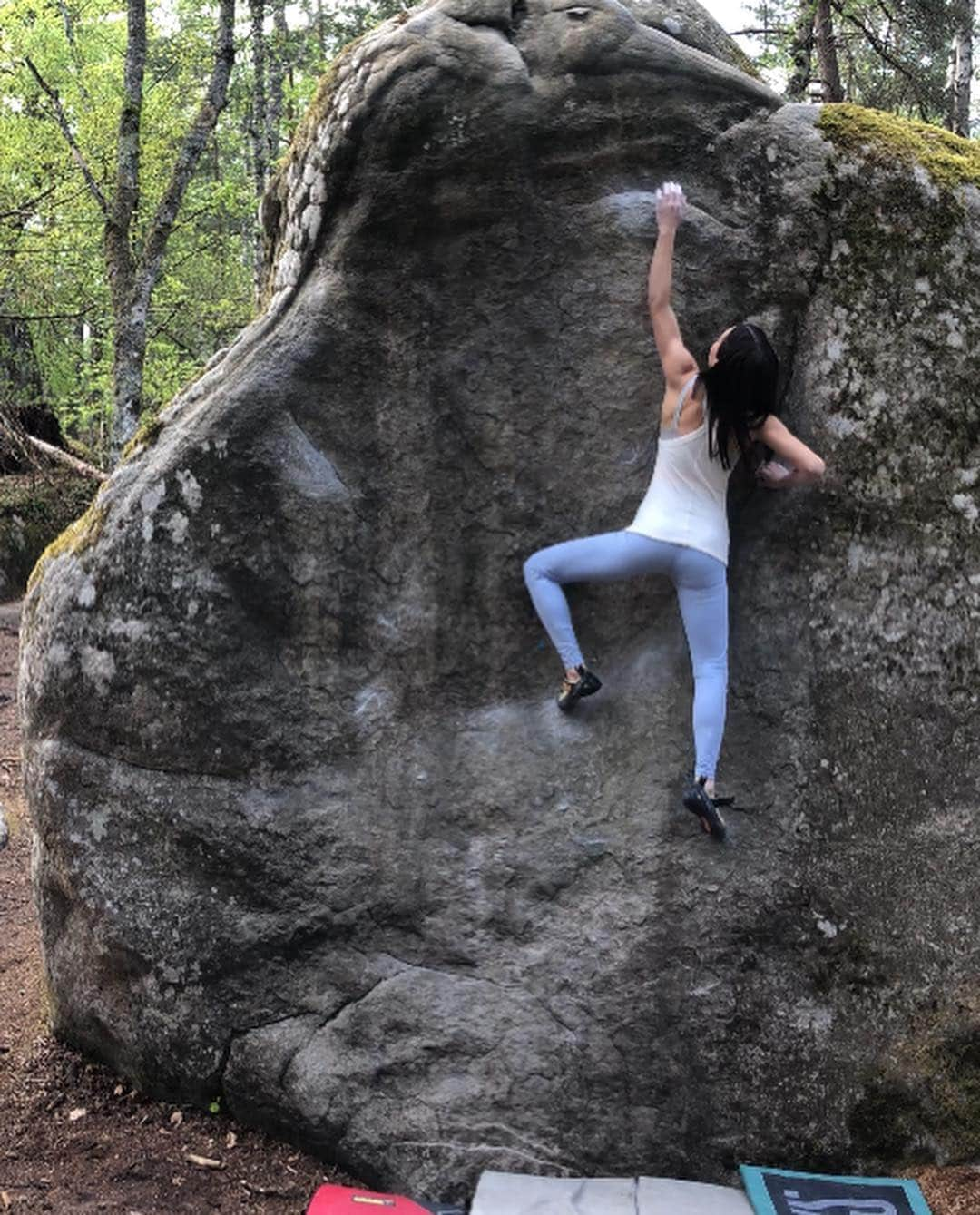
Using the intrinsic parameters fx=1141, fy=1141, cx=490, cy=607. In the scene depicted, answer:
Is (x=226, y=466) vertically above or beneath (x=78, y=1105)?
above

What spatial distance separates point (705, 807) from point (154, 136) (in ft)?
61.0

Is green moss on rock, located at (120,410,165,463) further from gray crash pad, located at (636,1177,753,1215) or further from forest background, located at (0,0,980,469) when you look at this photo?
forest background, located at (0,0,980,469)

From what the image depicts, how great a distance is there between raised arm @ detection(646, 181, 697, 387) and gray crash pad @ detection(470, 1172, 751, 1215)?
2886 millimetres

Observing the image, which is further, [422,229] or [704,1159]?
[422,229]

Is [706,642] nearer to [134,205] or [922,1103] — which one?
[922,1103]

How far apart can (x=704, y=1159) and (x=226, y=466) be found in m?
3.14

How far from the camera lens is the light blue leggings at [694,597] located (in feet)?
13.7

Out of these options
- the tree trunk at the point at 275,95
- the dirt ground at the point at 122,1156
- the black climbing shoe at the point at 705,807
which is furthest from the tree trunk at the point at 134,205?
the black climbing shoe at the point at 705,807

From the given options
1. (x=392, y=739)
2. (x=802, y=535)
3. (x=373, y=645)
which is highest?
(x=802, y=535)

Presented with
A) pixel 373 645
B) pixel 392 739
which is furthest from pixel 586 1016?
pixel 373 645

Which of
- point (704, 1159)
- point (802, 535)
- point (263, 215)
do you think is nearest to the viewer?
point (704, 1159)

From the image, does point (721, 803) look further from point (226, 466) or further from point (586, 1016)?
point (226, 466)

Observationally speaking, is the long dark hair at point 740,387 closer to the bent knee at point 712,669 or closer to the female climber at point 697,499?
the female climber at point 697,499

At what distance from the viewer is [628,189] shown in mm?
4391
